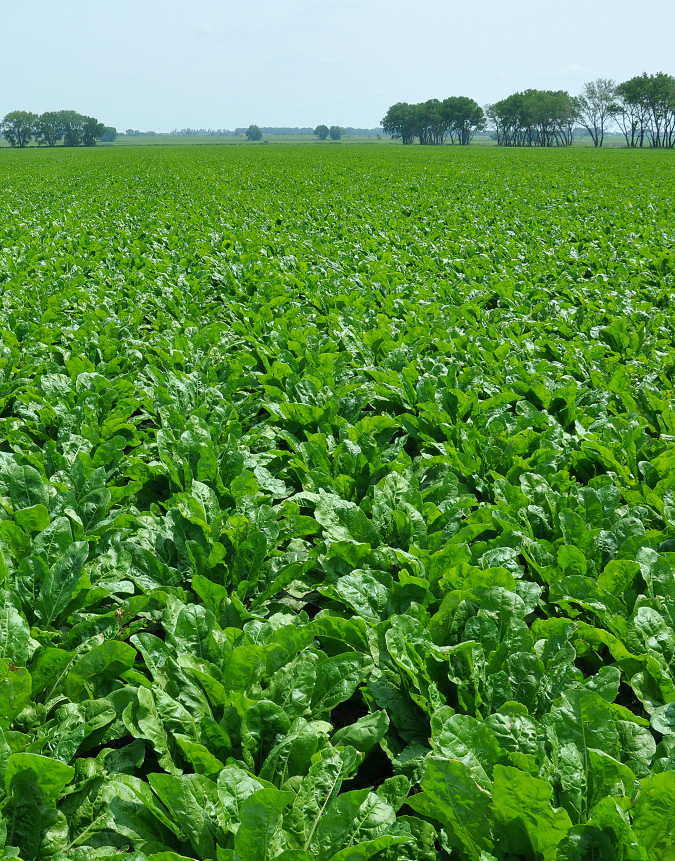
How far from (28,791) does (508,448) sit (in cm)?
297

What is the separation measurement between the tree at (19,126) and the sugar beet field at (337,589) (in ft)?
482

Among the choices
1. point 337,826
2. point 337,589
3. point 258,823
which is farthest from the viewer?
point 337,589

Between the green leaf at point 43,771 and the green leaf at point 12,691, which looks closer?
the green leaf at point 43,771

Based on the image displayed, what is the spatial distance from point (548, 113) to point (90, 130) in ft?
276

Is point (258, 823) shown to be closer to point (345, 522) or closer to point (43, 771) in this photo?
point (43, 771)

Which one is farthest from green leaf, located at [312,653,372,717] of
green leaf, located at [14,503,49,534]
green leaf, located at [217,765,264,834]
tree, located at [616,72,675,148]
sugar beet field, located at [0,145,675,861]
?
tree, located at [616,72,675,148]

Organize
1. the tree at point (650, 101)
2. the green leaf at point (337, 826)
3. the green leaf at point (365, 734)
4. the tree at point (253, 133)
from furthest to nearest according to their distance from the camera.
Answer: the tree at point (253, 133)
the tree at point (650, 101)
the green leaf at point (365, 734)
the green leaf at point (337, 826)

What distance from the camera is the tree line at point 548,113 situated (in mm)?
107550

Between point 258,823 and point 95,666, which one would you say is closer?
point 258,823

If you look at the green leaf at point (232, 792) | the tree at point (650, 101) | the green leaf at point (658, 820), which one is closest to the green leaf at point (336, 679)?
the green leaf at point (232, 792)

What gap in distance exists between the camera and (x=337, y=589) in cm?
281

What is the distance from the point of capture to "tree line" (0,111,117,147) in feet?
418

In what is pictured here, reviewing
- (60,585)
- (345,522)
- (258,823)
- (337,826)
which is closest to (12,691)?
(60,585)

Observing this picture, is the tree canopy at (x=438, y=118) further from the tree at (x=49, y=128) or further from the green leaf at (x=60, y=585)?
the green leaf at (x=60, y=585)
